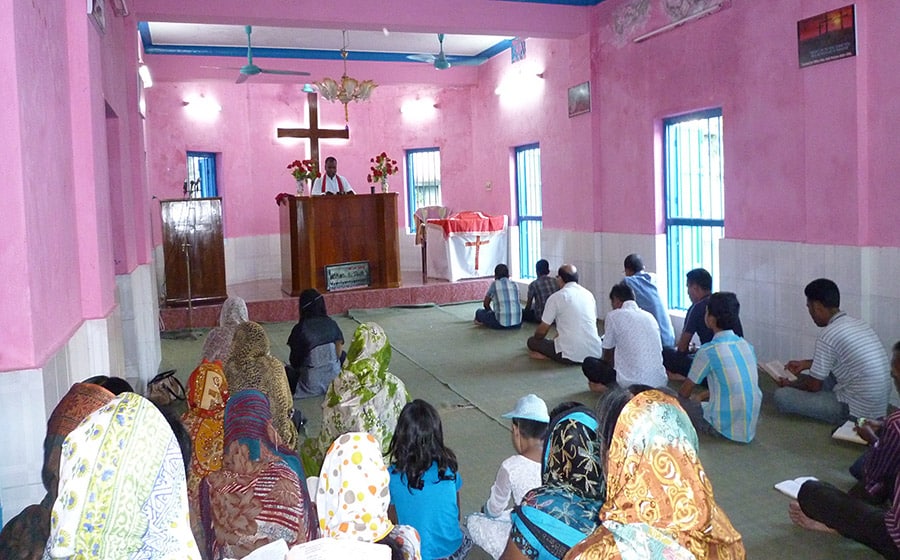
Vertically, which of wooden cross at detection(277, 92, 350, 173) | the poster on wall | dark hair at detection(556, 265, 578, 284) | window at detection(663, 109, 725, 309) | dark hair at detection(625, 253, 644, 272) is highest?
wooden cross at detection(277, 92, 350, 173)

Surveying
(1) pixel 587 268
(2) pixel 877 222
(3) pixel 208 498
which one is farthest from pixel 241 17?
(3) pixel 208 498

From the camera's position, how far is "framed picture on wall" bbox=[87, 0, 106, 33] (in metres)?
4.02

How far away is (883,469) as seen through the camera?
116 inches

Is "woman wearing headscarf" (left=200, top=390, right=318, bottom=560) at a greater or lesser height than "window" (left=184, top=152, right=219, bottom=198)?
lesser

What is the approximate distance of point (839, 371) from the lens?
454 cm

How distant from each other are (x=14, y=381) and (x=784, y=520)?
10.0ft

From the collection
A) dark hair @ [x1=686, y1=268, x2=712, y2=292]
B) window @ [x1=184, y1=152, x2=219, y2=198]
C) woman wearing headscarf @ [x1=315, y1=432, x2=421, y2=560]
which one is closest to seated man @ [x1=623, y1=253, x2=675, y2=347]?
dark hair @ [x1=686, y1=268, x2=712, y2=292]

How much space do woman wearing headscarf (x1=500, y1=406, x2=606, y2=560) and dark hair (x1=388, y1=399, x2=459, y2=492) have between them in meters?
0.53

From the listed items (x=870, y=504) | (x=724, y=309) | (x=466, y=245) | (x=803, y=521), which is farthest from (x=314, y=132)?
(x=870, y=504)

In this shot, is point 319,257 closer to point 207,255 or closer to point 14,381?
point 207,255

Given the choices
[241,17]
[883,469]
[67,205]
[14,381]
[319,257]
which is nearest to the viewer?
[14,381]

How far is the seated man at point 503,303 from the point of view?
8180 mm

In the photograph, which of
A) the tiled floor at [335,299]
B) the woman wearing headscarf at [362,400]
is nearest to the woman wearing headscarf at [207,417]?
the woman wearing headscarf at [362,400]

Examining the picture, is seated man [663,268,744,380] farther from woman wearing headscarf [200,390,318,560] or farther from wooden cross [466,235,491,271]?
wooden cross [466,235,491,271]
